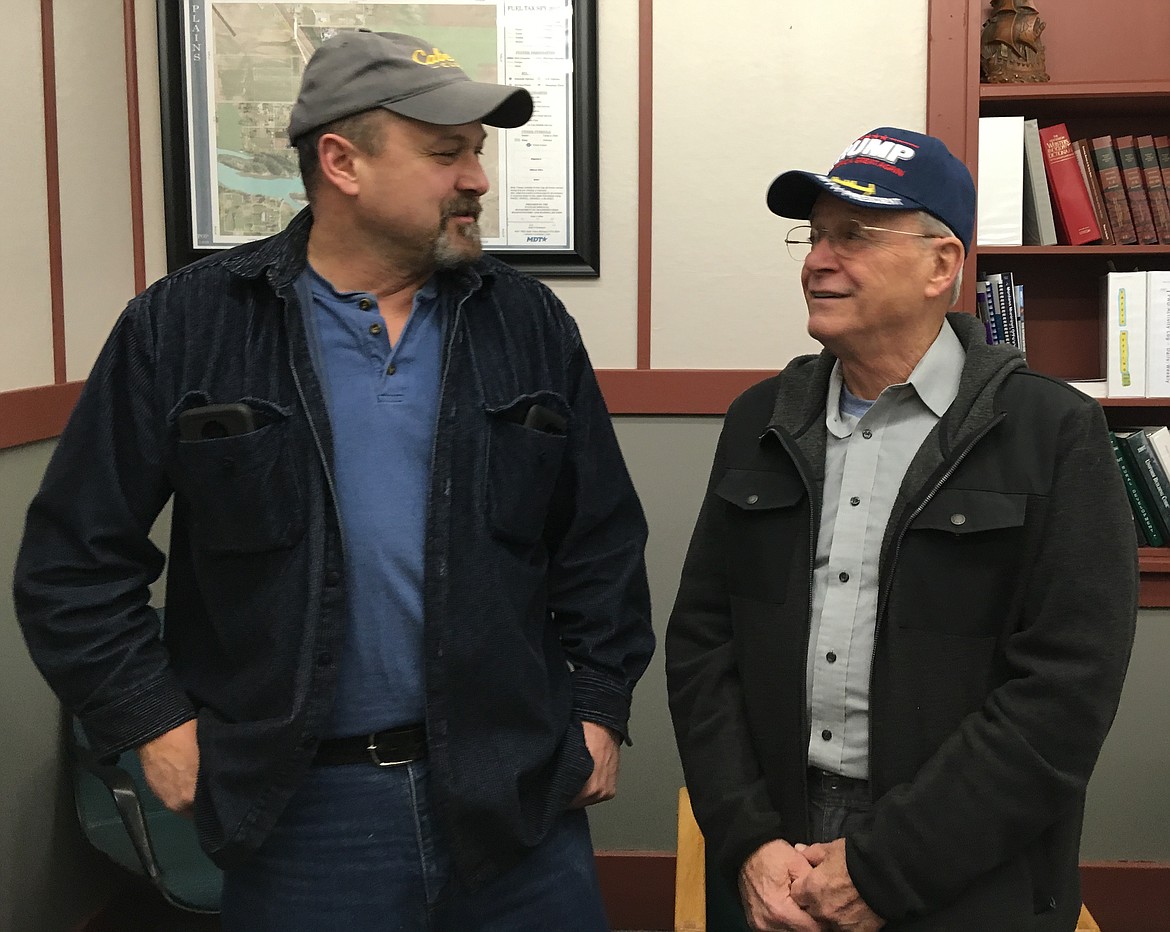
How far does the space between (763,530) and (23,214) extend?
5.50ft

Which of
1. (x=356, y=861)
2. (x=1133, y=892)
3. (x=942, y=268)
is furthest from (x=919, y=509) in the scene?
(x=1133, y=892)

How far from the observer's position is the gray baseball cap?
1.46 meters

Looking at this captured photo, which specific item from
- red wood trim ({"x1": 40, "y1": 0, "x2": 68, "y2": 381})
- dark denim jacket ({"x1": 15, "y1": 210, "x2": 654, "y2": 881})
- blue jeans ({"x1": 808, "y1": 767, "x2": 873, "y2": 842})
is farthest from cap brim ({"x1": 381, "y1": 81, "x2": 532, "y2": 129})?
red wood trim ({"x1": 40, "y1": 0, "x2": 68, "y2": 381})

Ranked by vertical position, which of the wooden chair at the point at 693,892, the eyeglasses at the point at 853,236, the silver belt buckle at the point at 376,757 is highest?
the eyeglasses at the point at 853,236

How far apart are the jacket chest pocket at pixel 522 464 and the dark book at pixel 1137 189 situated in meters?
1.91

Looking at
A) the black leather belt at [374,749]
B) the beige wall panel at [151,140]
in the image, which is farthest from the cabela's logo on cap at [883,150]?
the beige wall panel at [151,140]

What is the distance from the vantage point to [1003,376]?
1.47m

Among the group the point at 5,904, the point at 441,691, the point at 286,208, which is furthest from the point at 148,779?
the point at 286,208

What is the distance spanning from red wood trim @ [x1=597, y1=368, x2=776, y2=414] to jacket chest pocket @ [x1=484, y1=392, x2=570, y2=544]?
1358mm

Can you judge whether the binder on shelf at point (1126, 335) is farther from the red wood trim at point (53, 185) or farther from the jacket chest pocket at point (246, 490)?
the red wood trim at point (53, 185)

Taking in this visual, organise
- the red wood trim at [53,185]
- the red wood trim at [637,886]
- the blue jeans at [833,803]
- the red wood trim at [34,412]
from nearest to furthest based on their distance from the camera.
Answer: the blue jeans at [833,803], the red wood trim at [34,412], the red wood trim at [53,185], the red wood trim at [637,886]

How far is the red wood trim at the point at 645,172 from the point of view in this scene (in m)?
2.84

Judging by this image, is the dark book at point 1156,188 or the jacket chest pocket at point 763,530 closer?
the jacket chest pocket at point 763,530

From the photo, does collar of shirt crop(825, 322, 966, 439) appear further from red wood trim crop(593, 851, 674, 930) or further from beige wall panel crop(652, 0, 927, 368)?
red wood trim crop(593, 851, 674, 930)
